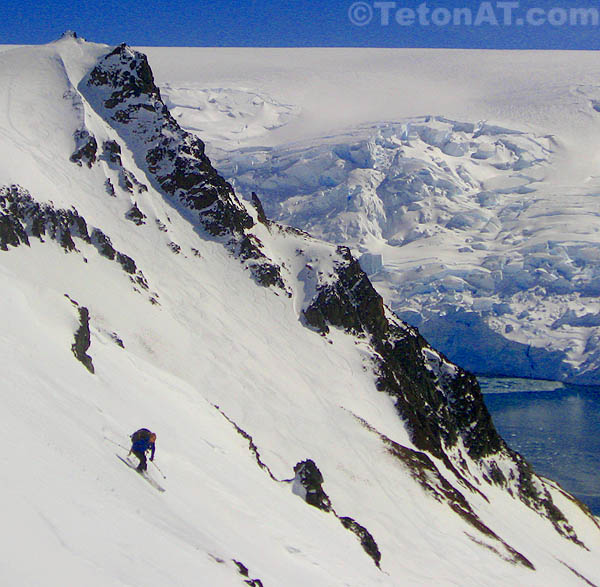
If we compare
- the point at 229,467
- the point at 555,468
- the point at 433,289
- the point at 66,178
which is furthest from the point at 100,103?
the point at 433,289

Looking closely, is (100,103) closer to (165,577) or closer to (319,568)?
(319,568)

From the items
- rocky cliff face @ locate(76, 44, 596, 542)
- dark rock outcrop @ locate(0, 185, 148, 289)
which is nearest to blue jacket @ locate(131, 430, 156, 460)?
dark rock outcrop @ locate(0, 185, 148, 289)

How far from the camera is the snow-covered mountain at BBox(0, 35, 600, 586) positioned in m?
18.0

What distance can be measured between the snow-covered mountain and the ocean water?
1652 centimetres

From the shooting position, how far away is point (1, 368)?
21984 mm

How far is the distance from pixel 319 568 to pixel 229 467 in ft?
30.7

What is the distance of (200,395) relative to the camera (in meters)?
47.4

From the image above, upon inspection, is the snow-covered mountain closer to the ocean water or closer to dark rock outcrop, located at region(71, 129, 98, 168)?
dark rock outcrop, located at region(71, 129, 98, 168)

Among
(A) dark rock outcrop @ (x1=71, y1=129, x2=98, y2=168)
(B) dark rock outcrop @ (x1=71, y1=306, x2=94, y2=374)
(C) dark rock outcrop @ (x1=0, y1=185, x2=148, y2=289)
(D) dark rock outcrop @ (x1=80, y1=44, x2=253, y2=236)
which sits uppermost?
(D) dark rock outcrop @ (x1=80, y1=44, x2=253, y2=236)

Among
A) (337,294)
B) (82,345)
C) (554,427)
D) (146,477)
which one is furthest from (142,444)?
(554,427)

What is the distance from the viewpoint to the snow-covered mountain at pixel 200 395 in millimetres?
17984

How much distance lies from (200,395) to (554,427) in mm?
85190

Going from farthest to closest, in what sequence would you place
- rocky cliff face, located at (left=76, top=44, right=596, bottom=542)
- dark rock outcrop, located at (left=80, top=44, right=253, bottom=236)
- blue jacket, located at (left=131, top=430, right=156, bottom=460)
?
dark rock outcrop, located at (left=80, top=44, right=253, bottom=236)
rocky cliff face, located at (left=76, top=44, right=596, bottom=542)
blue jacket, located at (left=131, top=430, right=156, bottom=460)

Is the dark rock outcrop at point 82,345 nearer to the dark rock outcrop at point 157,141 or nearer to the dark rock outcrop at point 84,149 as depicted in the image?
the dark rock outcrop at point 84,149
